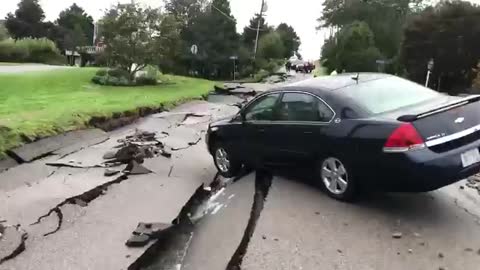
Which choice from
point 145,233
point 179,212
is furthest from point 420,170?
point 145,233

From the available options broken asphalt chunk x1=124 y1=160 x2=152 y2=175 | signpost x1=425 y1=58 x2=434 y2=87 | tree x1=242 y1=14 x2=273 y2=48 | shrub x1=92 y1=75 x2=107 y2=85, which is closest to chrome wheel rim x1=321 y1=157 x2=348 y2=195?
broken asphalt chunk x1=124 y1=160 x2=152 y2=175

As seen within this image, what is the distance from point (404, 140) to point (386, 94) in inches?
50.5

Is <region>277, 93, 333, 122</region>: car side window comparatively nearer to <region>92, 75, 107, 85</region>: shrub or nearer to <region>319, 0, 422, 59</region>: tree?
<region>92, 75, 107, 85</region>: shrub

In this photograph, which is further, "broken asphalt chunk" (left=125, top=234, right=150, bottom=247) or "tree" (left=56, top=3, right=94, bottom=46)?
"tree" (left=56, top=3, right=94, bottom=46)

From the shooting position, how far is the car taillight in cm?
601

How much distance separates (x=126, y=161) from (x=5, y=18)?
82138mm

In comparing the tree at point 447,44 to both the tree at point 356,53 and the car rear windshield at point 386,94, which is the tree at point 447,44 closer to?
the tree at point 356,53

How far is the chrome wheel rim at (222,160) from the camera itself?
29.8 ft

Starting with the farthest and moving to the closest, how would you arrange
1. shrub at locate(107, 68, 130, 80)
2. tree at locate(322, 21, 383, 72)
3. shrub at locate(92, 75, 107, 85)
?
tree at locate(322, 21, 383, 72) → shrub at locate(107, 68, 130, 80) → shrub at locate(92, 75, 107, 85)

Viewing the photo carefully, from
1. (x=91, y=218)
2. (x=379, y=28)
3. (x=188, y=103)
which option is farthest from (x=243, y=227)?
(x=379, y=28)

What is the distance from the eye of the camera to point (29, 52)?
175 ft

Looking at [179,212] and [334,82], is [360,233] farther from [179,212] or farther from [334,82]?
[334,82]

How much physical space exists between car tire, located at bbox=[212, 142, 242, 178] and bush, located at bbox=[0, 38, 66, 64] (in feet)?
154

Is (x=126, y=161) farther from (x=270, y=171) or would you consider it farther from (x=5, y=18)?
(x=5, y=18)
